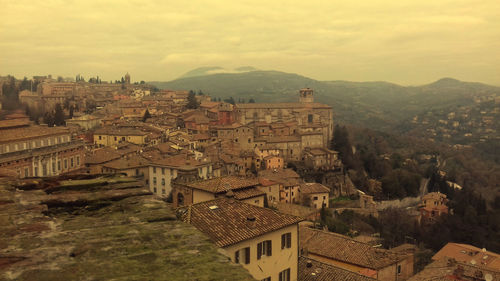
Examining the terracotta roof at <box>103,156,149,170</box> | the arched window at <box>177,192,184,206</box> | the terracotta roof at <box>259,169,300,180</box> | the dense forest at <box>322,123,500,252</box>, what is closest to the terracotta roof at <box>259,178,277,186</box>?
the terracotta roof at <box>259,169,300,180</box>

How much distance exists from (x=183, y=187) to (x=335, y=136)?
59.0 metres

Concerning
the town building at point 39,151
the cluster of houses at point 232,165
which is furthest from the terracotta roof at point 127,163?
the town building at point 39,151

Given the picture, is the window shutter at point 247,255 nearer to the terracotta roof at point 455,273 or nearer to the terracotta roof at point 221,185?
the terracotta roof at point 221,185

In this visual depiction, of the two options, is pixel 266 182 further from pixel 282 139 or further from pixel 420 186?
pixel 420 186

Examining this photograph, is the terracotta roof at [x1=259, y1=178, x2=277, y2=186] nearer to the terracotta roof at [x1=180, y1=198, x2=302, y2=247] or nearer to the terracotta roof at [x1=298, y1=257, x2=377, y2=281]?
the terracotta roof at [x1=298, y1=257, x2=377, y2=281]

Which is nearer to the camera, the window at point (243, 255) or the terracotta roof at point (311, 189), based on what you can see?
the window at point (243, 255)

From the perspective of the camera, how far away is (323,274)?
1889cm

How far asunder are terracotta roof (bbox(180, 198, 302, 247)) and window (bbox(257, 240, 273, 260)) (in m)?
0.41

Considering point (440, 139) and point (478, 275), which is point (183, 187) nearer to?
point (478, 275)

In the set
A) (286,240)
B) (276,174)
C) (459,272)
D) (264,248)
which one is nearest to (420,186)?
(276,174)

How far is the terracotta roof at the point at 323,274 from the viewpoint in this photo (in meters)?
18.5

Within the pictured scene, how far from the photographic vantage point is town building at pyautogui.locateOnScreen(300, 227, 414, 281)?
23969 millimetres

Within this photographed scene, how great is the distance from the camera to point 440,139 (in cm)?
14675

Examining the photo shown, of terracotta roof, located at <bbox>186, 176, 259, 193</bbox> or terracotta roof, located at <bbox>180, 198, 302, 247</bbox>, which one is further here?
terracotta roof, located at <bbox>186, 176, 259, 193</bbox>
